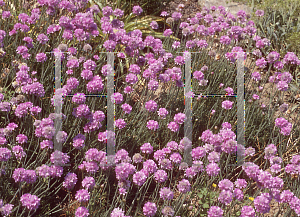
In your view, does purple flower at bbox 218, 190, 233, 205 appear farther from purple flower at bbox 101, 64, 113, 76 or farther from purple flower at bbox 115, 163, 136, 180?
purple flower at bbox 101, 64, 113, 76

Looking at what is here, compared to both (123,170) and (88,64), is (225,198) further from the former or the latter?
(88,64)

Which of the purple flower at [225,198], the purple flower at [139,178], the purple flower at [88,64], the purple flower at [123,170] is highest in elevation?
the purple flower at [88,64]

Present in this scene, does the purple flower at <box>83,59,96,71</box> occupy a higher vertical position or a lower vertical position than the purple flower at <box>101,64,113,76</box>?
higher

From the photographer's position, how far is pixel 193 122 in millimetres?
3939

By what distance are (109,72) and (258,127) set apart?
2066 mm

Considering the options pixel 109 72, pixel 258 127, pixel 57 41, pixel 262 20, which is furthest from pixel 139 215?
pixel 262 20

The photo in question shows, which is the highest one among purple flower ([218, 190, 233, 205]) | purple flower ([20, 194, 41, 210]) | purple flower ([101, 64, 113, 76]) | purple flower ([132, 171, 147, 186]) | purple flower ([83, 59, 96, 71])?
purple flower ([83, 59, 96, 71])
